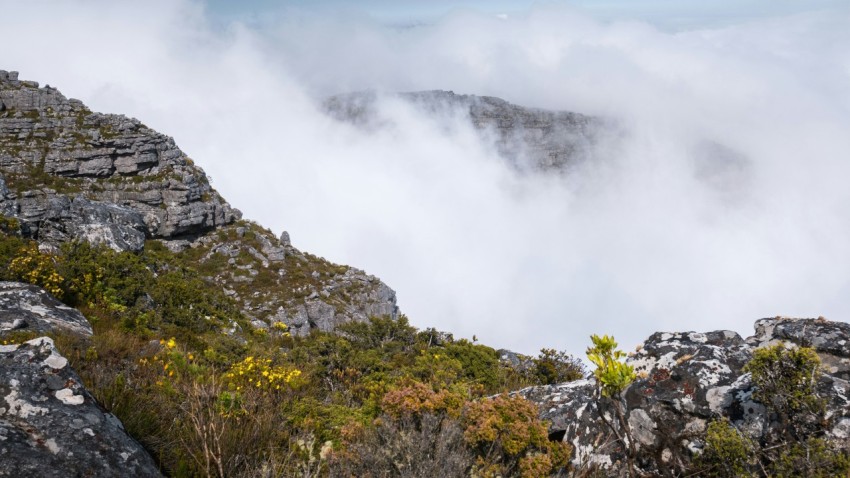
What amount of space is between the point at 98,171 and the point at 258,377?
35.4 metres

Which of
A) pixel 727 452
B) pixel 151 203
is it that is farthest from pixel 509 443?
pixel 151 203

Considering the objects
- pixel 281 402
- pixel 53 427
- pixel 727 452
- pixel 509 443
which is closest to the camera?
pixel 53 427

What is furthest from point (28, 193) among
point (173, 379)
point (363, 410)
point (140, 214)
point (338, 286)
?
point (363, 410)

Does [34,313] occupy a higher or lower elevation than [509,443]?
lower

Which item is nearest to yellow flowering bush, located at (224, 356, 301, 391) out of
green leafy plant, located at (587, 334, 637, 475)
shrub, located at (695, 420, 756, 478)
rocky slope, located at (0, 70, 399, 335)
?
green leafy plant, located at (587, 334, 637, 475)

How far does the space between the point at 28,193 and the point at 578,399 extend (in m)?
35.5

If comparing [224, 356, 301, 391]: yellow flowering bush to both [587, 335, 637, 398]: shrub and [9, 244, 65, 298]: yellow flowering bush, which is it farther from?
[9, 244, 65, 298]: yellow flowering bush

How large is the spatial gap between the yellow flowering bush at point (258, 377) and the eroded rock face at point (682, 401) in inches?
A: 150

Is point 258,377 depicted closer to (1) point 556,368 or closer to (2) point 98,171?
(1) point 556,368

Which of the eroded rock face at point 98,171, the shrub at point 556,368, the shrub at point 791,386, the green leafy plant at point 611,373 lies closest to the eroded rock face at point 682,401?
the shrub at point 791,386

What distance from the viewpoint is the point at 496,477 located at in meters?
4.50

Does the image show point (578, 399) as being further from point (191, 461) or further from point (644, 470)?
point (191, 461)

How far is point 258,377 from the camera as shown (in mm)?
7324

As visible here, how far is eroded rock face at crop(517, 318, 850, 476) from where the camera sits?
15.1 feet
